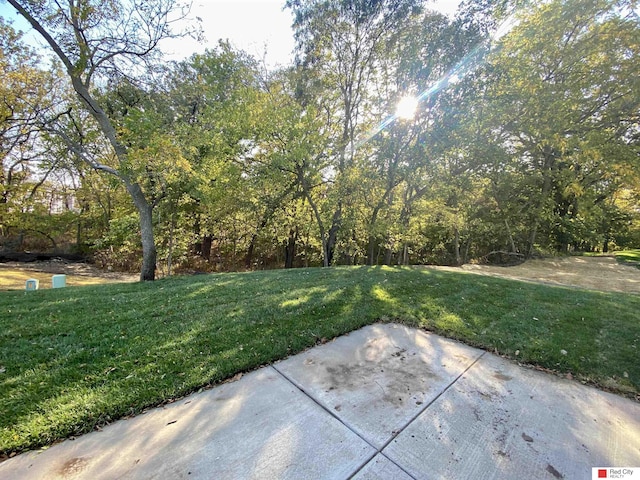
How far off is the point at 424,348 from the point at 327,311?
4.03 ft

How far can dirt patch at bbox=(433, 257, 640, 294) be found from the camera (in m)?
6.72

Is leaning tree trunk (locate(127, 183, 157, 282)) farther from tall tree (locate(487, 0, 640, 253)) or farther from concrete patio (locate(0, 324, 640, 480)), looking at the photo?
tall tree (locate(487, 0, 640, 253))

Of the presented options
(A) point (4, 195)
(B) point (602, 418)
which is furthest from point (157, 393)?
(A) point (4, 195)

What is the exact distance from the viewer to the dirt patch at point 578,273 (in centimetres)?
672

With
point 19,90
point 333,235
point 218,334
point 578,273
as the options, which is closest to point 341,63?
point 333,235

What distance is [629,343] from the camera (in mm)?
2775

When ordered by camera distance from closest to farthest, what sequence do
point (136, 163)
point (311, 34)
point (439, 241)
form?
point (136, 163) → point (311, 34) → point (439, 241)

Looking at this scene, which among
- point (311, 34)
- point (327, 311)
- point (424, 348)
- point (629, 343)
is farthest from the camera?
point (311, 34)

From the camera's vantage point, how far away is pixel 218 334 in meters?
A: 2.77

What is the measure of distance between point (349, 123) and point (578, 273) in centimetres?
866

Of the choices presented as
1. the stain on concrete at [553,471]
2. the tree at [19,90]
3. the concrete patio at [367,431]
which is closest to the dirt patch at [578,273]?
the concrete patio at [367,431]

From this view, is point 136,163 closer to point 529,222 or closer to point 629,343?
point 629,343

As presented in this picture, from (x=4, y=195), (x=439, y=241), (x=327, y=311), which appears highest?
(x=4, y=195)

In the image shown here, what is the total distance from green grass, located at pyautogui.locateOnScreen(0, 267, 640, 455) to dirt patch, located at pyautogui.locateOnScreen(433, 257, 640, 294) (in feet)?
9.01
